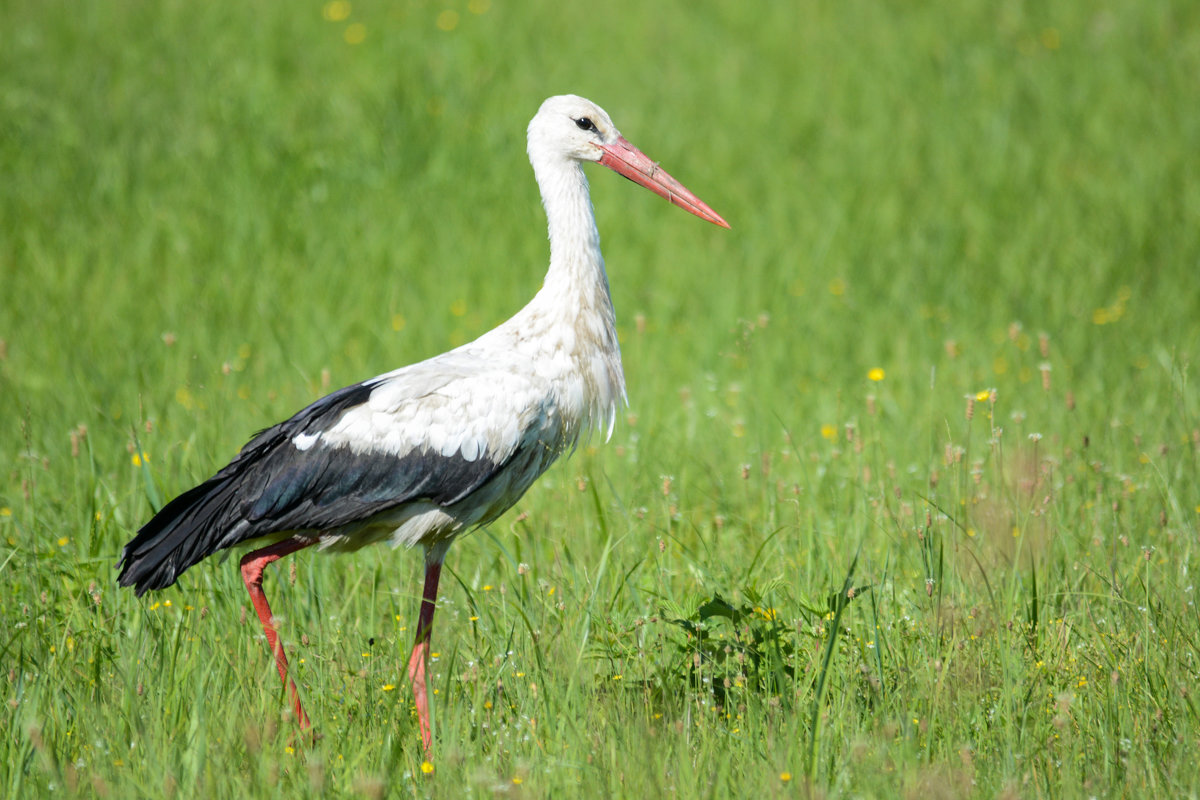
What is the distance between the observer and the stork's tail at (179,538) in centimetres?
368

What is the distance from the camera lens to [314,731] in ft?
10.2

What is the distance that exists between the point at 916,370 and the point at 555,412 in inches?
120

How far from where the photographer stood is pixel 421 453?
380 cm

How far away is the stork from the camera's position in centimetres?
377

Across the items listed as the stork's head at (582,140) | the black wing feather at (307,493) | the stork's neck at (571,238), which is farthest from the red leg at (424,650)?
the stork's head at (582,140)

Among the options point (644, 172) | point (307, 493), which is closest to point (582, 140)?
point (644, 172)

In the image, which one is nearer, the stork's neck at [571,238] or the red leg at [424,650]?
the red leg at [424,650]

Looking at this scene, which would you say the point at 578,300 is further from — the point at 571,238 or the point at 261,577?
the point at 261,577

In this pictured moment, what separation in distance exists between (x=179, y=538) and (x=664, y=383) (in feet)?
10.4

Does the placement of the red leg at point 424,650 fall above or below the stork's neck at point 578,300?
below

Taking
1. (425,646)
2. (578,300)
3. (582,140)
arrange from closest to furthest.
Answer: (425,646) → (578,300) → (582,140)

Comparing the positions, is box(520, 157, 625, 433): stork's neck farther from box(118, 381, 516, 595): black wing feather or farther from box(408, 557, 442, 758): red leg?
box(408, 557, 442, 758): red leg

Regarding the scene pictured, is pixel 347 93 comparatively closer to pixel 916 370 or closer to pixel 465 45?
pixel 465 45

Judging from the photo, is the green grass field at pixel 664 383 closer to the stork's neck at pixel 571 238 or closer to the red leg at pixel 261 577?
the red leg at pixel 261 577
